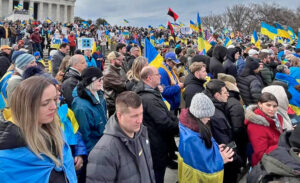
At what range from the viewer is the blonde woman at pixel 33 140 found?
1.72 meters

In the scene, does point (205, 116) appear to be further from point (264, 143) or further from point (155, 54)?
point (155, 54)

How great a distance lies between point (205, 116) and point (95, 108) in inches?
55.1

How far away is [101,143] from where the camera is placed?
2281 millimetres

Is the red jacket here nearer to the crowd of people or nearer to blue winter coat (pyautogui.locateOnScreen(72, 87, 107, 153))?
the crowd of people

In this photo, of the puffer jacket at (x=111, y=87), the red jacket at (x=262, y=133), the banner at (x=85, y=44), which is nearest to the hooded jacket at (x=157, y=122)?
the puffer jacket at (x=111, y=87)

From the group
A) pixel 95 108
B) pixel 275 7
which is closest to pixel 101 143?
pixel 95 108

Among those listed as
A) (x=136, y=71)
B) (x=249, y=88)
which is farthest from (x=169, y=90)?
(x=249, y=88)

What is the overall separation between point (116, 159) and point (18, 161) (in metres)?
0.78

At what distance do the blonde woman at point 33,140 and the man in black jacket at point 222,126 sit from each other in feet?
6.69

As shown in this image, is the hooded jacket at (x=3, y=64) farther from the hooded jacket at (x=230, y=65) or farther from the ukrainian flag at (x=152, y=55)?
the hooded jacket at (x=230, y=65)

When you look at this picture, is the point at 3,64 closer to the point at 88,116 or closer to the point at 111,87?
the point at 111,87

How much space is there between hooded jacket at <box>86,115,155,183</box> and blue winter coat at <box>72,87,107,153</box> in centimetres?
89

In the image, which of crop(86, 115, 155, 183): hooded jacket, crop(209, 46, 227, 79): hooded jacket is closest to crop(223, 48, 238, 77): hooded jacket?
crop(209, 46, 227, 79): hooded jacket

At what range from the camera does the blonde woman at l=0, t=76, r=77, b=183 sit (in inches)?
67.9
